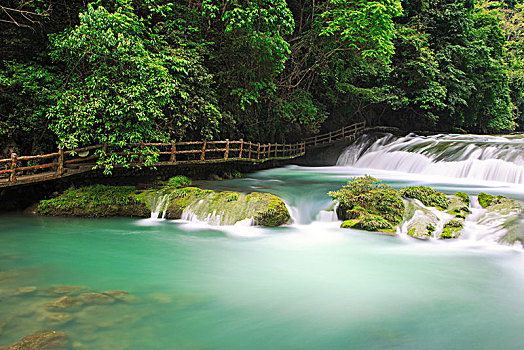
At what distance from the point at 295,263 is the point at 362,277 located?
1.24 meters

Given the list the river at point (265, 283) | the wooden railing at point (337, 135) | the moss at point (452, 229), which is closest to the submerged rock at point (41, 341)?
the river at point (265, 283)

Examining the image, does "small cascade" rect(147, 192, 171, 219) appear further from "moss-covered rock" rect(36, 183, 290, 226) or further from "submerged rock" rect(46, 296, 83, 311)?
"submerged rock" rect(46, 296, 83, 311)

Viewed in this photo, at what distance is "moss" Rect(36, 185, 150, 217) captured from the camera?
9203 mm

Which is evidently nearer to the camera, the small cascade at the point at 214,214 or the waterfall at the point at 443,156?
the small cascade at the point at 214,214

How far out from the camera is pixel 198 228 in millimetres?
8680

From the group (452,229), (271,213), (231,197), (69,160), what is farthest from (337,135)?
(69,160)

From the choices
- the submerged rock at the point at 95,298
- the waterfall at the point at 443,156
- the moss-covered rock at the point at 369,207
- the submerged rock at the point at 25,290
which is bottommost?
the submerged rock at the point at 25,290

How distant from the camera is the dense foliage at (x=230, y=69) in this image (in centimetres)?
915

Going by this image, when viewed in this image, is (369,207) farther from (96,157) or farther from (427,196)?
(96,157)

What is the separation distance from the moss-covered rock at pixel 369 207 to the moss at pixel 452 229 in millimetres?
1006

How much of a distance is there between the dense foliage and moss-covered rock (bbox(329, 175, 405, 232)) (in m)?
5.24

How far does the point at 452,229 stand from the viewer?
7895mm

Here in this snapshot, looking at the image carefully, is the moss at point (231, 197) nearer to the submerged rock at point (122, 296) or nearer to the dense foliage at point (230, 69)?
the dense foliage at point (230, 69)

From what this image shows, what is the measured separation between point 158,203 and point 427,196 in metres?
6.95
